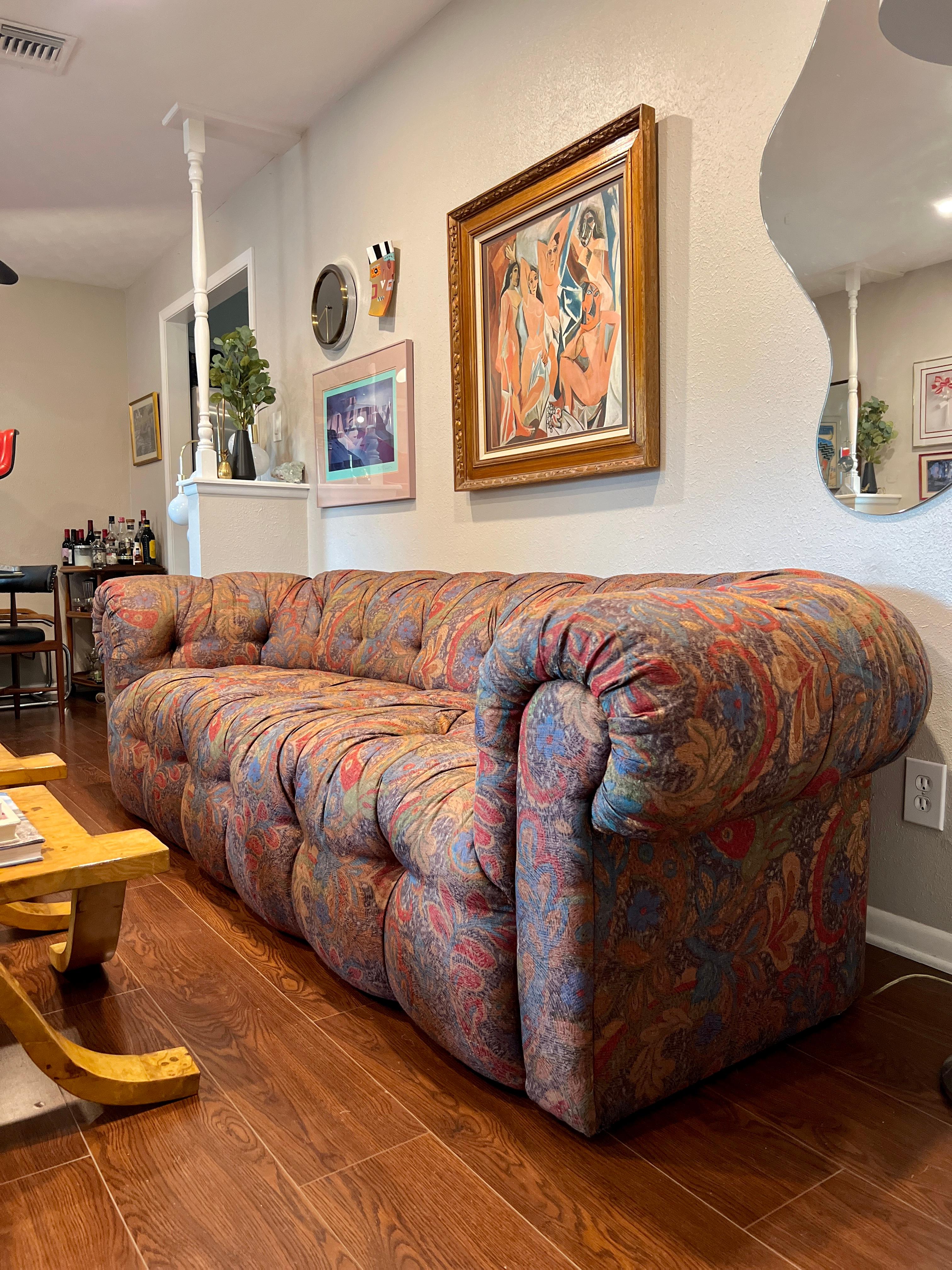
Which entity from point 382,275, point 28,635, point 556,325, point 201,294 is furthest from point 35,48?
point 28,635

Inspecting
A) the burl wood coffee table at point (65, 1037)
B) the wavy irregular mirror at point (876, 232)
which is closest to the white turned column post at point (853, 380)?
the wavy irregular mirror at point (876, 232)

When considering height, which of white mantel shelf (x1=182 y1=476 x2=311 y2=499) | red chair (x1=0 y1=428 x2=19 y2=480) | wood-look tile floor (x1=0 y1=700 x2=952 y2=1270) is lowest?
wood-look tile floor (x1=0 y1=700 x2=952 y2=1270)

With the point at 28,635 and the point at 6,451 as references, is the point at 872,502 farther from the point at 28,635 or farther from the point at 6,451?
the point at 28,635

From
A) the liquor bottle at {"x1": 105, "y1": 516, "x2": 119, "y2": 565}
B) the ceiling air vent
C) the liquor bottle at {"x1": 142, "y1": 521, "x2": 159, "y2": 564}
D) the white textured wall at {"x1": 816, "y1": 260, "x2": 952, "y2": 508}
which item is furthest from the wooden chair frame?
the white textured wall at {"x1": 816, "y1": 260, "x2": 952, "y2": 508}

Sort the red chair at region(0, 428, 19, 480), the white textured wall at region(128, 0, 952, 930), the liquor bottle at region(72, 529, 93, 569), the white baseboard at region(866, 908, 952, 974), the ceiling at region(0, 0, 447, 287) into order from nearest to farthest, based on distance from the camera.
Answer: the white baseboard at region(866, 908, 952, 974), the white textured wall at region(128, 0, 952, 930), the ceiling at region(0, 0, 447, 287), the red chair at region(0, 428, 19, 480), the liquor bottle at region(72, 529, 93, 569)

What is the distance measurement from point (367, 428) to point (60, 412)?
3255 millimetres

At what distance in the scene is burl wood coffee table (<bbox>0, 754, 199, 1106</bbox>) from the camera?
1.19 m

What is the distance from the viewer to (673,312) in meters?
2.20

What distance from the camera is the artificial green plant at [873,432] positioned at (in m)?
1.74

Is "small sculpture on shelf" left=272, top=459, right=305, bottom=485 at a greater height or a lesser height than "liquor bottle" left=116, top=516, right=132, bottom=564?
greater

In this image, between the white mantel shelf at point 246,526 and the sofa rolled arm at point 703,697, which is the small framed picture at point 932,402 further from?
the white mantel shelf at point 246,526

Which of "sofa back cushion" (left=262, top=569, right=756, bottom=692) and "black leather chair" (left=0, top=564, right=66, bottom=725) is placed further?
"black leather chair" (left=0, top=564, right=66, bottom=725)

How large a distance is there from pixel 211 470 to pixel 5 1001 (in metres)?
2.85

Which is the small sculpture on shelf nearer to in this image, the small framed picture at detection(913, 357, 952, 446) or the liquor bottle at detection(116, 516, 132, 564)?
the liquor bottle at detection(116, 516, 132, 564)
